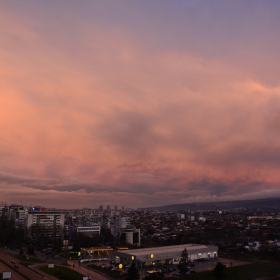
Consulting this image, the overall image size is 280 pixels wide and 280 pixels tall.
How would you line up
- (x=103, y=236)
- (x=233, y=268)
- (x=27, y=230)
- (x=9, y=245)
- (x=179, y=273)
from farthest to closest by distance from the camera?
1. (x=27, y=230)
2. (x=103, y=236)
3. (x=9, y=245)
4. (x=233, y=268)
5. (x=179, y=273)

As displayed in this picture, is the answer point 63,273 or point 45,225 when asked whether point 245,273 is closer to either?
point 63,273

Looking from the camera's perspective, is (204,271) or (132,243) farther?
(132,243)

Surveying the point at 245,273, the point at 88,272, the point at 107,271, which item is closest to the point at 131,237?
the point at 107,271

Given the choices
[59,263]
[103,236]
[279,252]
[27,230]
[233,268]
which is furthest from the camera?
[27,230]

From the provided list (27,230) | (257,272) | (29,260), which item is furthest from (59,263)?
(27,230)

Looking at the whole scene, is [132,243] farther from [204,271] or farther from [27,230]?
[204,271]
